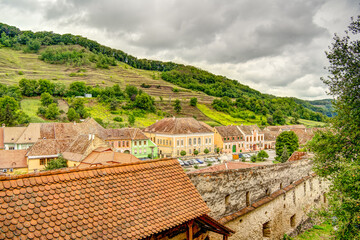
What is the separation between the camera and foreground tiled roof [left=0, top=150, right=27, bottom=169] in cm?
3183

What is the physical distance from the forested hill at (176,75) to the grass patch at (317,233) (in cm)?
8073

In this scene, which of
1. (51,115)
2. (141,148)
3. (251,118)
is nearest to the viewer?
(141,148)

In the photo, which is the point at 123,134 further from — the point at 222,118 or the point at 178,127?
the point at 222,118

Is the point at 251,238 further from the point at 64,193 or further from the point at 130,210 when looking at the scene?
the point at 64,193

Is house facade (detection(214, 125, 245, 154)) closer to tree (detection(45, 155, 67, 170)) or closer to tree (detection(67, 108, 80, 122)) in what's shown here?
tree (detection(67, 108, 80, 122))

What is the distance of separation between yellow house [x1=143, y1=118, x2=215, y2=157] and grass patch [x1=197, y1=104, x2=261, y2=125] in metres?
27.3

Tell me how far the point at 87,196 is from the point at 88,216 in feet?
1.47

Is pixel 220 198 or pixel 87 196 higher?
pixel 87 196

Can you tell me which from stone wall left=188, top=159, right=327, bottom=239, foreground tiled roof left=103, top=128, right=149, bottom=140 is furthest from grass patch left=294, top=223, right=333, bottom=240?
foreground tiled roof left=103, top=128, right=149, bottom=140

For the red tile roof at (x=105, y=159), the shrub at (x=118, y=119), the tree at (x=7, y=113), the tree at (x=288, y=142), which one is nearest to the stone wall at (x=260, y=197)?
the red tile roof at (x=105, y=159)

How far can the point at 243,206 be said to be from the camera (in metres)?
10.6

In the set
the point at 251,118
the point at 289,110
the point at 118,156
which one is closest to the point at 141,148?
the point at 118,156

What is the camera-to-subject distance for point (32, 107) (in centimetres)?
7000

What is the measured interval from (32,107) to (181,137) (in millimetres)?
46635
